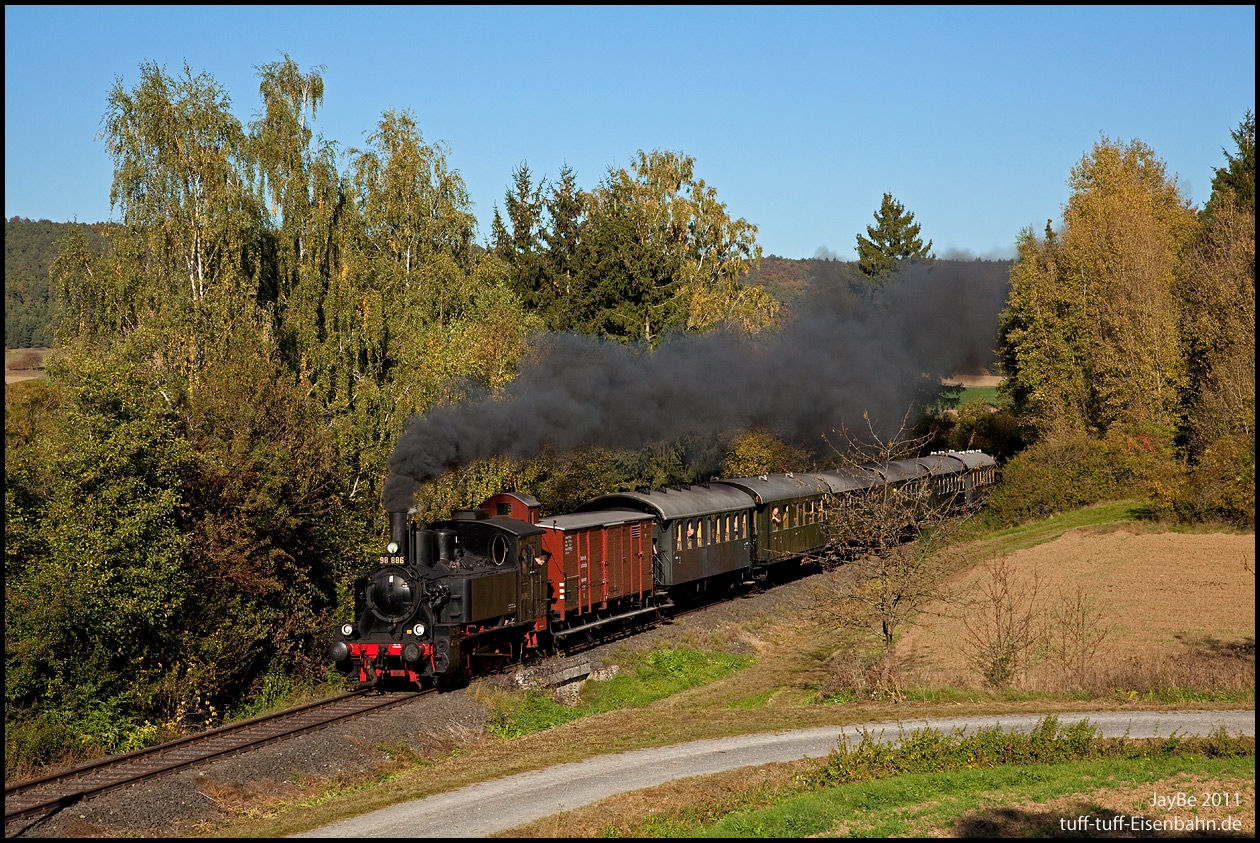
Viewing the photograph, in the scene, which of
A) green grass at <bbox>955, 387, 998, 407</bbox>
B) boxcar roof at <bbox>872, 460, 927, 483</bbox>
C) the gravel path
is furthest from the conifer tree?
the gravel path

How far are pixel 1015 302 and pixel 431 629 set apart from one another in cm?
3885

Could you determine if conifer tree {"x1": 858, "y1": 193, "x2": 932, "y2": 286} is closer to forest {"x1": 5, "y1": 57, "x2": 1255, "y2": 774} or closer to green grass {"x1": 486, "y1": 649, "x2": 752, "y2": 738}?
forest {"x1": 5, "y1": 57, "x2": 1255, "y2": 774}

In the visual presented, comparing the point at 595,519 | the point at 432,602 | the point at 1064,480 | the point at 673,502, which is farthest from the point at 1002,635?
the point at 1064,480

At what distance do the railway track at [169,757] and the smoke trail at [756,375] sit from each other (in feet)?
17.5

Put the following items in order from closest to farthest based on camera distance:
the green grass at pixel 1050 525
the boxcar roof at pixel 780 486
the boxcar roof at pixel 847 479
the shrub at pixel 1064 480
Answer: the boxcar roof at pixel 780 486, the boxcar roof at pixel 847 479, the green grass at pixel 1050 525, the shrub at pixel 1064 480

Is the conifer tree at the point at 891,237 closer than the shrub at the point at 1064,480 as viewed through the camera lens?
No

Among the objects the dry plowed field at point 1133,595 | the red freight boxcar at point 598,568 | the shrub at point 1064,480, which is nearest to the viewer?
the dry plowed field at point 1133,595

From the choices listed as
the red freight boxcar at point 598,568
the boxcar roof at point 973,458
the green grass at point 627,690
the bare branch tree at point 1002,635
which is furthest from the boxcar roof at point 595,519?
the boxcar roof at point 973,458

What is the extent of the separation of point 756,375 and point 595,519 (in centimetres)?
1557

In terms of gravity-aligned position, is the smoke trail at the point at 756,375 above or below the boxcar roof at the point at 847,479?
above

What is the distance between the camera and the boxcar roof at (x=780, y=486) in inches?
1254

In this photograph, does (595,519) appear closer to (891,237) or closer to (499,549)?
(499,549)

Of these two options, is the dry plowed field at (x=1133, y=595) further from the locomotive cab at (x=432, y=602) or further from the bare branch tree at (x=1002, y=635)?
the locomotive cab at (x=432, y=602)

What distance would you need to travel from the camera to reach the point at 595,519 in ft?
80.5
